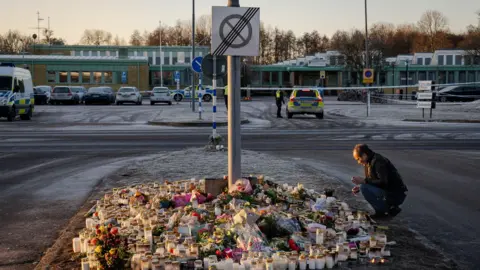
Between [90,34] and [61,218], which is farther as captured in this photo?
[90,34]

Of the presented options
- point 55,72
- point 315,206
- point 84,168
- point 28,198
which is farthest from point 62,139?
point 55,72

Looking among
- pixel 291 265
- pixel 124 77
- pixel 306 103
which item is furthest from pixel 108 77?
pixel 291 265

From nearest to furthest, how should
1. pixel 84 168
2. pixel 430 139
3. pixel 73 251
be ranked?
1. pixel 73 251
2. pixel 84 168
3. pixel 430 139

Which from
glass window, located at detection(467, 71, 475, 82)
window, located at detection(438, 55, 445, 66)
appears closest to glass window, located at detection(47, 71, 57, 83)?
window, located at detection(438, 55, 445, 66)

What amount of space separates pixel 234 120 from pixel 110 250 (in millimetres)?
3067

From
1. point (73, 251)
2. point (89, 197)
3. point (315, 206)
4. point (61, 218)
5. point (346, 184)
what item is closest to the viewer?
point (73, 251)

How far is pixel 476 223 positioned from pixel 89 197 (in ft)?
18.0

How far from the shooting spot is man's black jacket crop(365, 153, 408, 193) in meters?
8.36

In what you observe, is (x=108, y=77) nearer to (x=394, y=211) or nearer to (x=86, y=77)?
(x=86, y=77)

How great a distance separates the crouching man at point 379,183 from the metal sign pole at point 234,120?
1.46 meters

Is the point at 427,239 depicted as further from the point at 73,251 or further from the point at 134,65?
the point at 134,65

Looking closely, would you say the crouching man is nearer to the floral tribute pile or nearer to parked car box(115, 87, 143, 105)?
the floral tribute pile

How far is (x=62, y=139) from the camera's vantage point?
21.0 m

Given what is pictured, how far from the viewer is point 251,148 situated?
58.3 ft
